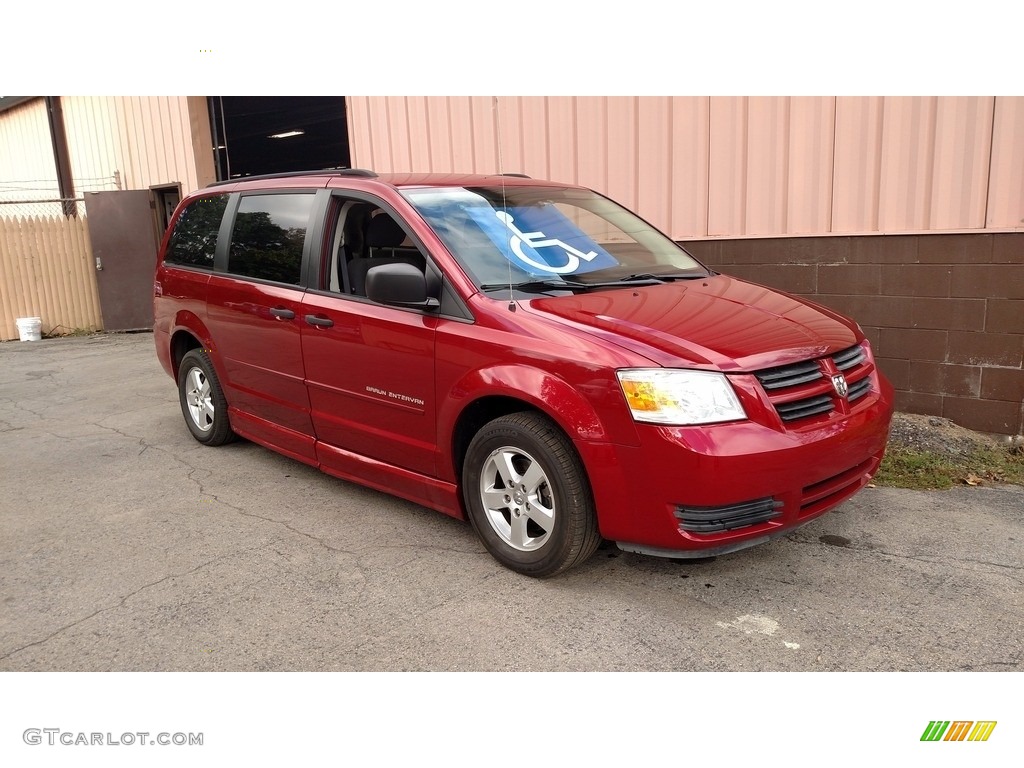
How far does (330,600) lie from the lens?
3512 millimetres

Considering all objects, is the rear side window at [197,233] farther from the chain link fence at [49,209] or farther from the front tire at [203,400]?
the chain link fence at [49,209]

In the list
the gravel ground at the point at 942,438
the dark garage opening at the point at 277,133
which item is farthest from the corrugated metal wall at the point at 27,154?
the gravel ground at the point at 942,438

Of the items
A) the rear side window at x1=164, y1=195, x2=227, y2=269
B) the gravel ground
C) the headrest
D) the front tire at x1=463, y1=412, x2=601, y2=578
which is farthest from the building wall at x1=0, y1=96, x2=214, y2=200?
the gravel ground

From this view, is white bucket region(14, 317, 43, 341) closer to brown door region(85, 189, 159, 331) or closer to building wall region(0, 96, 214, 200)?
brown door region(85, 189, 159, 331)

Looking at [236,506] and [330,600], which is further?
[236,506]

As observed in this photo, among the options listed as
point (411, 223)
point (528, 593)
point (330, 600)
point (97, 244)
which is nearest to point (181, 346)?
point (411, 223)

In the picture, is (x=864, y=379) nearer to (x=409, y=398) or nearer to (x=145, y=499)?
(x=409, y=398)

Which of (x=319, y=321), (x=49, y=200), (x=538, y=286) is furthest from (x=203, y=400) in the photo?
(x=49, y=200)

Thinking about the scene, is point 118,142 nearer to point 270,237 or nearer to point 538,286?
point 270,237

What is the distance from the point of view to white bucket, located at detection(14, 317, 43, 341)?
12578mm

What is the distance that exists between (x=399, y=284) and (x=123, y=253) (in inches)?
427

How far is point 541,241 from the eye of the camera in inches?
165

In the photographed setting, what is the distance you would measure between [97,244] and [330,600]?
11.4 meters
